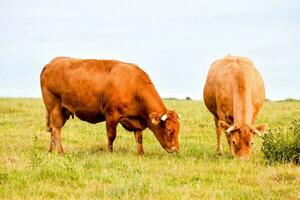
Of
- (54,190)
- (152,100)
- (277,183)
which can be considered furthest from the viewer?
(152,100)

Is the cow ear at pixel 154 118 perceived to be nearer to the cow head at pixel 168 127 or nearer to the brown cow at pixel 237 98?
the cow head at pixel 168 127

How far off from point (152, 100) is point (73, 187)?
503cm

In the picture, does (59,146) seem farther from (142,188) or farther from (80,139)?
(142,188)

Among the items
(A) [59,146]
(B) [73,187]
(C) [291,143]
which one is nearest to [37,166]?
(B) [73,187]

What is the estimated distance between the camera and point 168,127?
13055 millimetres

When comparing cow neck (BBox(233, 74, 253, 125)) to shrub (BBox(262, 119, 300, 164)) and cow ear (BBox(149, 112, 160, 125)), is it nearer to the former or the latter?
shrub (BBox(262, 119, 300, 164))

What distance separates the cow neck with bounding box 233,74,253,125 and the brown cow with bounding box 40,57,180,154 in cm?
149

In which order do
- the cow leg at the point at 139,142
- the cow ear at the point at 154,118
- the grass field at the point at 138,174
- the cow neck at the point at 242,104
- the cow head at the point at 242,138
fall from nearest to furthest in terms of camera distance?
the grass field at the point at 138,174 < the cow head at the point at 242,138 < the cow neck at the point at 242,104 < the cow ear at the point at 154,118 < the cow leg at the point at 139,142

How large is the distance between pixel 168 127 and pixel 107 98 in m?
1.77

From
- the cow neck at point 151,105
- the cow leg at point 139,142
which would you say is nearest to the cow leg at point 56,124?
the cow leg at point 139,142

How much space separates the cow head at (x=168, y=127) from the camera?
42.8 ft

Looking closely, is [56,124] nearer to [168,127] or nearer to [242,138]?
[168,127]

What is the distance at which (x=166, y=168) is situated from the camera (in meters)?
10.7

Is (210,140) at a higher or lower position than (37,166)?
lower
